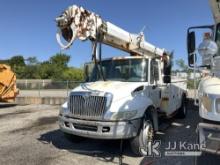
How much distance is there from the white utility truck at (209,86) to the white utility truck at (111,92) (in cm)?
190

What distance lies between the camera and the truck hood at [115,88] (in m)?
6.80

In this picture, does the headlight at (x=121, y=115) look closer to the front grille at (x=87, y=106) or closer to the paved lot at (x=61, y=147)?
the front grille at (x=87, y=106)

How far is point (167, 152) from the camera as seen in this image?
6945 millimetres

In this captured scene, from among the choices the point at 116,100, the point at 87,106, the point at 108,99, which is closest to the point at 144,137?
the point at 116,100

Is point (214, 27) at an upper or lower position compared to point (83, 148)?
upper

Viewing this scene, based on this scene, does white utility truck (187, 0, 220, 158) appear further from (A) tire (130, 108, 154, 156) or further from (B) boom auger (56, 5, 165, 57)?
(B) boom auger (56, 5, 165, 57)

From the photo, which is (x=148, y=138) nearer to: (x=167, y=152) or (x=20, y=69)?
(x=167, y=152)

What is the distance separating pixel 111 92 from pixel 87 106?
24.8 inches

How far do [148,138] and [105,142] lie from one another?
56.4 inches

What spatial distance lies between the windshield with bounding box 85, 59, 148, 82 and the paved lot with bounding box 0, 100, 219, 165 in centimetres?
173

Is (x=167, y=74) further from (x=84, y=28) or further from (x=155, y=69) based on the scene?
(x=84, y=28)

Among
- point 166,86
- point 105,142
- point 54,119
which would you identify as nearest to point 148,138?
point 105,142

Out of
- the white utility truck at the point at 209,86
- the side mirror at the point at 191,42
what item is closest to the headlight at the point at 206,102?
the white utility truck at the point at 209,86
